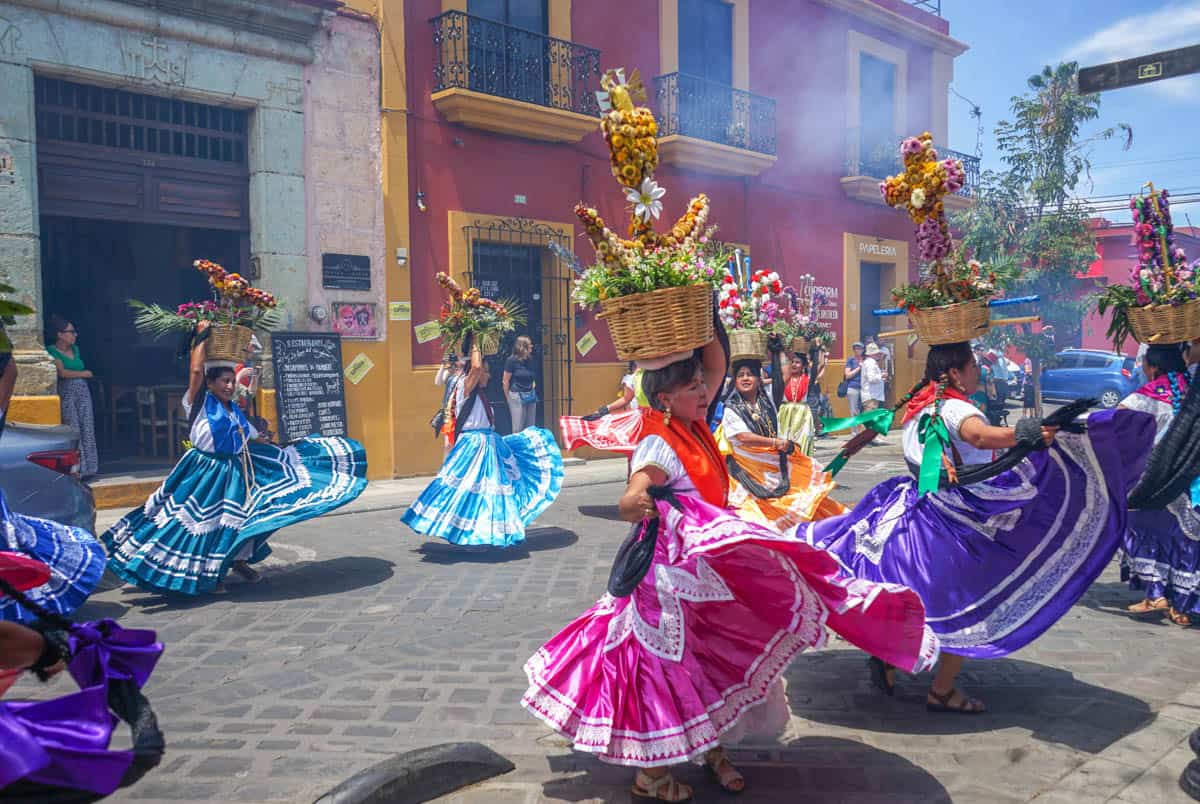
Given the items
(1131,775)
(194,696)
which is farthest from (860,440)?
(194,696)

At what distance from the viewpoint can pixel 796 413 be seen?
9445mm

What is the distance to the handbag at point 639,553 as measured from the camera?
3365mm

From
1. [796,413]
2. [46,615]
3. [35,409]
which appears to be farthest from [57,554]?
[796,413]

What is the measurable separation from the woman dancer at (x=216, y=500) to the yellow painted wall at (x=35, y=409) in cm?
407

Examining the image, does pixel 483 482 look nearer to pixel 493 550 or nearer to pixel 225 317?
pixel 493 550

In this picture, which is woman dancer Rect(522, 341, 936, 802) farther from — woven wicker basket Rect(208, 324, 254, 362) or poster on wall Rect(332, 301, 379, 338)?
poster on wall Rect(332, 301, 379, 338)

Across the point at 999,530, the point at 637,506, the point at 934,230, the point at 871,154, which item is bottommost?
the point at 999,530

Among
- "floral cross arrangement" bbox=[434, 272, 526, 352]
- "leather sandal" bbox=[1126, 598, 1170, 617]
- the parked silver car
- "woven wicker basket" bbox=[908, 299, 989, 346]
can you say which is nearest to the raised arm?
the parked silver car

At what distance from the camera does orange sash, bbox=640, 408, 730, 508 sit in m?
3.51

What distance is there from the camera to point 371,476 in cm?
1268

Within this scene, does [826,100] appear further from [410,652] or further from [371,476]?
[410,652]

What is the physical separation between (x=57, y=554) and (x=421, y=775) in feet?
9.01

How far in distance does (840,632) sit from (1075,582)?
4.43ft

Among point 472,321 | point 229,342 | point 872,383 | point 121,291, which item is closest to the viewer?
point 229,342
